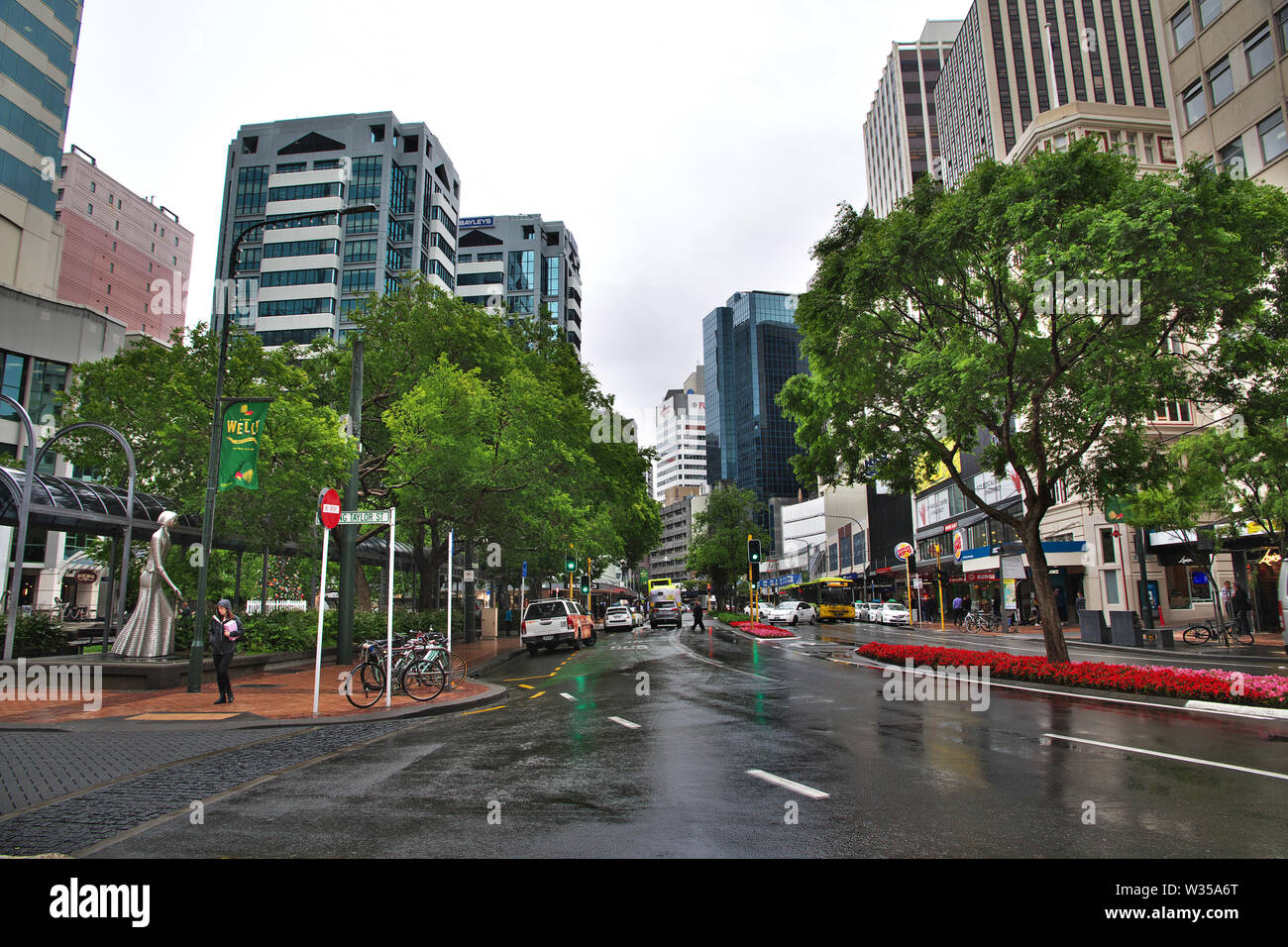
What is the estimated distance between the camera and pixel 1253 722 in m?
9.68

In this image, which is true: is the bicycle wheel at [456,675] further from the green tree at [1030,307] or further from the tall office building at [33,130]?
the tall office building at [33,130]

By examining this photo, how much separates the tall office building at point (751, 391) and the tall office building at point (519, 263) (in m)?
73.3

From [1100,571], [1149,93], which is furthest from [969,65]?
[1100,571]

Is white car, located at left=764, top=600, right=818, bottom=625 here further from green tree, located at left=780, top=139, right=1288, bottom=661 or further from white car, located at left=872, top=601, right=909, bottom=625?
green tree, located at left=780, top=139, right=1288, bottom=661

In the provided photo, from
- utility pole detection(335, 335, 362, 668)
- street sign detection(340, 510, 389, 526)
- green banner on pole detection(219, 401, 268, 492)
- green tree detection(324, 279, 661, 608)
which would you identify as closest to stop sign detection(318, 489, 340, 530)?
street sign detection(340, 510, 389, 526)

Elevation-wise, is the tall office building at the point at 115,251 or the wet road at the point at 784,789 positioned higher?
the tall office building at the point at 115,251

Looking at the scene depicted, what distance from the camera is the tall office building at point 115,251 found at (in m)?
78.4

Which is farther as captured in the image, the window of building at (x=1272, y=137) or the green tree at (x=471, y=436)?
the window of building at (x=1272, y=137)

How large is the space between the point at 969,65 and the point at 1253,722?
10564 centimetres

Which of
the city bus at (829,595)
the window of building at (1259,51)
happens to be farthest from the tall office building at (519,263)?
the window of building at (1259,51)

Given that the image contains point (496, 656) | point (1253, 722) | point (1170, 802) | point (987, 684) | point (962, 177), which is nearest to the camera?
point (1170, 802)

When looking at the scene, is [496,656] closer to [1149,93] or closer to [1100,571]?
[1100,571]

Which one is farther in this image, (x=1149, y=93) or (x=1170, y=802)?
(x=1149, y=93)

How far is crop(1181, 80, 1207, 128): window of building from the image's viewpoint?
33500 mm
